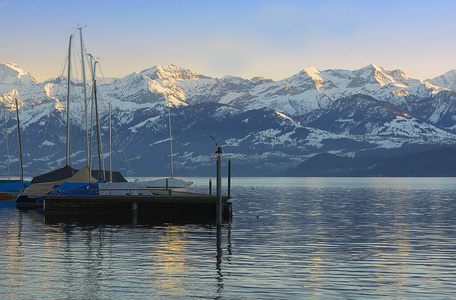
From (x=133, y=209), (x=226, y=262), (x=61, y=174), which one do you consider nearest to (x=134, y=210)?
(x=133, y=209)

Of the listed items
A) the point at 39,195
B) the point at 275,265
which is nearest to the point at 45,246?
the point at 275,265

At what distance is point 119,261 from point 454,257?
2039cm

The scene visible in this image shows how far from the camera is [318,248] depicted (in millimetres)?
48812

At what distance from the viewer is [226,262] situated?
40.7 m

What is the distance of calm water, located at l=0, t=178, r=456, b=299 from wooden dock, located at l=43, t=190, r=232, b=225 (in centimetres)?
649

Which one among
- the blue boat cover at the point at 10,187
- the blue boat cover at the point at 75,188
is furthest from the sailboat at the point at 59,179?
the blue boat cover at the point at 10,187

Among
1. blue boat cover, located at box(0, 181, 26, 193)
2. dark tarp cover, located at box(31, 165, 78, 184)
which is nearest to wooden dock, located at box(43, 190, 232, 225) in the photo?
dark tarp cover, located at box(31, 165, 78, 184)

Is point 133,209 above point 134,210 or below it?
above

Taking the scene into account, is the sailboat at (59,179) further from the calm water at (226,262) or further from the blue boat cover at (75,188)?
the calm water at (226,262)

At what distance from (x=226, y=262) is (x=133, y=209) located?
37.7 metres

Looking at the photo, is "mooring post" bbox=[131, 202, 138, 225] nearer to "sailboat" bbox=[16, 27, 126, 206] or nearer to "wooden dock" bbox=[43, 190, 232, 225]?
"wooden dock" bbox=[43, 190, 232, 225]

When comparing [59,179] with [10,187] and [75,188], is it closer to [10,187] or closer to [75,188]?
[75,188]

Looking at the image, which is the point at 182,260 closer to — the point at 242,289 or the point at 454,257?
the point at 242,289

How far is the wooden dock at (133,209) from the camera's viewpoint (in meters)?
74.7
